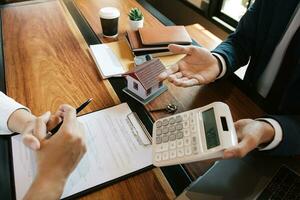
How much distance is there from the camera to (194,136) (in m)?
0.62

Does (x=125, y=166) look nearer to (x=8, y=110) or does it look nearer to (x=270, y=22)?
(x=8, y=110)

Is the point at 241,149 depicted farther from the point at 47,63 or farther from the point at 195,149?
the point at 47,63

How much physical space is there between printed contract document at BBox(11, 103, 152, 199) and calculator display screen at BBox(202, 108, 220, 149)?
17 centimetres

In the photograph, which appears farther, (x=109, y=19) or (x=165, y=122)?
(x=109, y=19)

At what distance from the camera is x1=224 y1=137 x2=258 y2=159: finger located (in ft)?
1.80

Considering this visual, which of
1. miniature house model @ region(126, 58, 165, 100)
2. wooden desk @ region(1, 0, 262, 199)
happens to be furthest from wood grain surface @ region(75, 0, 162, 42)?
miniature house model @ region(126, 58, 165, 100)

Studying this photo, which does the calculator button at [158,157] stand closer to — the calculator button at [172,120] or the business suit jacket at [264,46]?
the calculator button at [172,120]

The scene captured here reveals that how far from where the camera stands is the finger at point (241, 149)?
548 millimetres

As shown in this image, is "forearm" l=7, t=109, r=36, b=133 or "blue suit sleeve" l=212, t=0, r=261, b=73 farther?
"blue suit sleeve" l=212, t=0, r=261, b=73

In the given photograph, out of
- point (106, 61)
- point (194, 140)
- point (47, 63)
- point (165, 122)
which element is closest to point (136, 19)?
point (106, 61)

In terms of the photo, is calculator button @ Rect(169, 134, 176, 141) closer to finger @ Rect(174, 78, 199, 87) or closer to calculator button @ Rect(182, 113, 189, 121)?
calculator button @ Rect(182, 113, 189, 121)

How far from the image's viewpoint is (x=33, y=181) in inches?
23.4

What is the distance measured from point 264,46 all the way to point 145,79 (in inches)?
18.9

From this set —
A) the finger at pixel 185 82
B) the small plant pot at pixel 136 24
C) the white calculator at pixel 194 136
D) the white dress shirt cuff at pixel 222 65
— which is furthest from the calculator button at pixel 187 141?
the small plant pot at pixel 136 24
